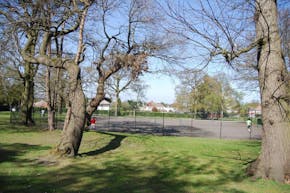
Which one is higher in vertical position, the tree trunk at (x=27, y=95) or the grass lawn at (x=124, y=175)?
the tree trunk at (x=27, y=95)

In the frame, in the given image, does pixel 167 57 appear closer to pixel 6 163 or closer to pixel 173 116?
pixel 6 163

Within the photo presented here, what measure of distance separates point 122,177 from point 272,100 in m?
4.24

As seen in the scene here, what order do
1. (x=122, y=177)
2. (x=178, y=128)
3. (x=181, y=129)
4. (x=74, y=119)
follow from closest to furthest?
(x=122, y=177) < (x=74, y=119) < (x=181, y=129) < (x=178, y=128)

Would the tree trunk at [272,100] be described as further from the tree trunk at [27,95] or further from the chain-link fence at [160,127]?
the tree trunk at [27,95]

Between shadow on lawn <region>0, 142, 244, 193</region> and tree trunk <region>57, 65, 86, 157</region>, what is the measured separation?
0.71 metres

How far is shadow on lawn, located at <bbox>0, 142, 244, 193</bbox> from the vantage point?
576cm

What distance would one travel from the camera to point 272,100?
22.7 feet

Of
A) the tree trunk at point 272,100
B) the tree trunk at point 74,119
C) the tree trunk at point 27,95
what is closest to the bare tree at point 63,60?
the tree trunk at point 74,119

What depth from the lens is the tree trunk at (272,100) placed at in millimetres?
6656

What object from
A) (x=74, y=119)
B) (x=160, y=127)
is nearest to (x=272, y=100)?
(x=74, y=119)

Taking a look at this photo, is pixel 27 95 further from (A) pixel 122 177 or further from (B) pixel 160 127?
(A) pixel 122 177

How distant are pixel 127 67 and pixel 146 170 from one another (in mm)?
6648

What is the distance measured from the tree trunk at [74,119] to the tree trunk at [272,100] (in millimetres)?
5918

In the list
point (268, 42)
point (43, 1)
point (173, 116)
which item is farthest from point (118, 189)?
point (173, 116)
